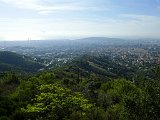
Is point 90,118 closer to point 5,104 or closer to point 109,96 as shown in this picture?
point 5,104

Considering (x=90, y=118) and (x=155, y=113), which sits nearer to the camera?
(x=155, y=113)

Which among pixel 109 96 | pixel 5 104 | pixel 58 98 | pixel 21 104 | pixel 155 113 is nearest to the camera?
pixel 155 113

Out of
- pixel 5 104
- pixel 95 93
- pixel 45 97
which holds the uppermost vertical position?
pixel 45 97

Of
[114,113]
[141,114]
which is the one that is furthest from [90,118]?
[141,114]

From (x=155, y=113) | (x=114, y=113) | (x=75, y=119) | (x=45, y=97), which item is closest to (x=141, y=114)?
(x=155, y=113)

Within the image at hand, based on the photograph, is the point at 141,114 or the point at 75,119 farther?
the point at 75,119

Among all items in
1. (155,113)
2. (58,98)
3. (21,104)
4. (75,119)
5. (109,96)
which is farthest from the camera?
(109,96)

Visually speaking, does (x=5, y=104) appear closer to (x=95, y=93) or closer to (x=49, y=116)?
(x=49, y=116)

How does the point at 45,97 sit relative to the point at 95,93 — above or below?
above

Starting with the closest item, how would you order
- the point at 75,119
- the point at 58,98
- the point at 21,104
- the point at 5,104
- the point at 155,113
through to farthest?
the point at 155,113, the point at 58,98, the point at 75,119, the point at 5,104, the point at 21,104
